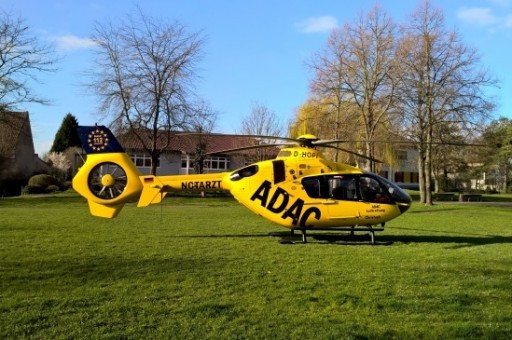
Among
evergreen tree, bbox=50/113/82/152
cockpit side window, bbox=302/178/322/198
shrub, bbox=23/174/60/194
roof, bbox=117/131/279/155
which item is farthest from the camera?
evergreen tree, bbox=50/113/82/152

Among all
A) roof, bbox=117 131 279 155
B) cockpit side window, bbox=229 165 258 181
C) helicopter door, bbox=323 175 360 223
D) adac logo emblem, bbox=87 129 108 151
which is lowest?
helicopter door, bbox=323 175 360 223

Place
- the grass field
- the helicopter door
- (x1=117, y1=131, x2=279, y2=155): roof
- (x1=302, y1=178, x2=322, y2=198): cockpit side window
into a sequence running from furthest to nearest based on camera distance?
(x1=117, y1=131, x2=279, y2=155): roof
(x1=302, y1=178, x2=322, y2=198): cockpit side window
the helicopter door
the grass field

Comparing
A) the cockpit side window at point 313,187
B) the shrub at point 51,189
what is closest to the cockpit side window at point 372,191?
the cockpit side window at point 313,187

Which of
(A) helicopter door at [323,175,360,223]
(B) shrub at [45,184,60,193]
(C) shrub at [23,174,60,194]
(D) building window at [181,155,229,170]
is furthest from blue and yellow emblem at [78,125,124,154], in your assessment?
(D) building window at [181,155,229,170]

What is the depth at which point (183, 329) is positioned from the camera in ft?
19.8

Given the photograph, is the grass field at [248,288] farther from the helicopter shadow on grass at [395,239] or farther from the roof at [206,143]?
the roof at [206,143]

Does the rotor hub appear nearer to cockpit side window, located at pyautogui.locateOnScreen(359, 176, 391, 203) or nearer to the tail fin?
the tail fin

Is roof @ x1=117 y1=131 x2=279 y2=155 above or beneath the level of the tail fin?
above

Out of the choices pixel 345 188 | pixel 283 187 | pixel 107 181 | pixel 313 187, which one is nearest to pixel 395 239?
pixel 345 188

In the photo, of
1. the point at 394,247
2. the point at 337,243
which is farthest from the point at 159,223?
the point at 394,247

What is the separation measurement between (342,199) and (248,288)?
6.72 metres

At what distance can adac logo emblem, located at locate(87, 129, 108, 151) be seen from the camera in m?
14.6

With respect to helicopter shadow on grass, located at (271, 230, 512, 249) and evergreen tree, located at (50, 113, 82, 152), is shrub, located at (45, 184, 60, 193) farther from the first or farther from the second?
helicopter shadow on grass, located at (271, 230, 512, 249)

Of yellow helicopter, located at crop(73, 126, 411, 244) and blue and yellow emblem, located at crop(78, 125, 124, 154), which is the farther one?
blue and yellow emblem, located at crop(78, 125, 124, 154)
